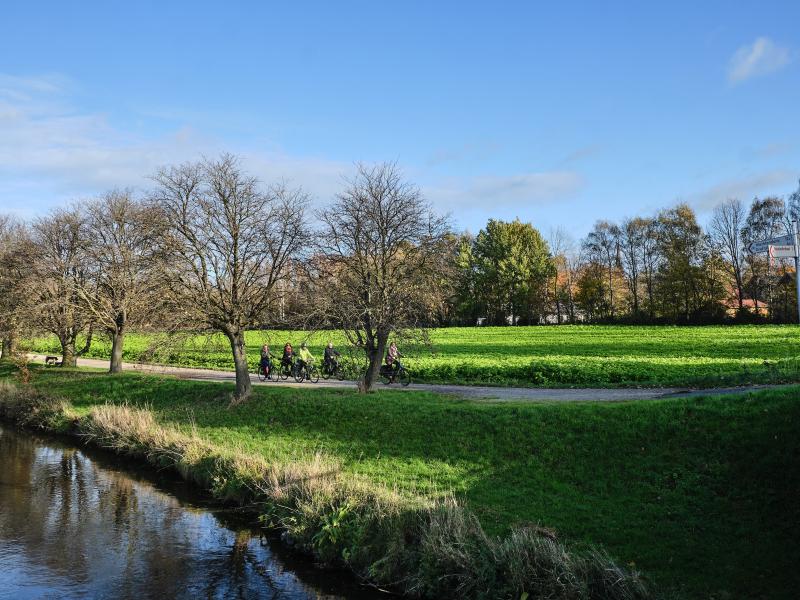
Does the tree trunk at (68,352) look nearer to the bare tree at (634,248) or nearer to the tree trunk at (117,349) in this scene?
the tree trunk at (117,349)

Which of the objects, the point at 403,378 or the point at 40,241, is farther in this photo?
the point at 40,241

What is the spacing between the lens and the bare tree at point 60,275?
28.2 meters

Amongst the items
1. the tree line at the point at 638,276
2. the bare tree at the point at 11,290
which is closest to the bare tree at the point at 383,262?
the bare tree at the point at 11,290

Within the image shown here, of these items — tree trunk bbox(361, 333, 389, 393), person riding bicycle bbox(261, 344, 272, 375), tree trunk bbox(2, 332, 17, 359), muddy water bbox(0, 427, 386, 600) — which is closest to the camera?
muddy water bbox(0, 427, 386, 600)

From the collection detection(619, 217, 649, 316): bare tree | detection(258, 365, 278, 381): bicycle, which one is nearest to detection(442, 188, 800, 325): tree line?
detection(619, 217, 649, 316): bare tree

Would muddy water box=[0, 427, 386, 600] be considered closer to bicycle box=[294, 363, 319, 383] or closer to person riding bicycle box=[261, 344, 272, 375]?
bicycle box=[294, 363, 319, 383]

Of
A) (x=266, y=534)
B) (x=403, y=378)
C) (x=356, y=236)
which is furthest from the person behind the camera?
(x=403, y=378)

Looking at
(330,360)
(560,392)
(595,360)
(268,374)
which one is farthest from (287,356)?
(595,360)

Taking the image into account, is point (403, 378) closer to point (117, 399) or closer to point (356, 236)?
point (356, 236)

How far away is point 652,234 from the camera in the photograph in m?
70.9

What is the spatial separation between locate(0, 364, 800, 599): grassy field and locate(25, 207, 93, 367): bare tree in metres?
12.6

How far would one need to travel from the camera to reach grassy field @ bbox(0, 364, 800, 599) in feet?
31.1

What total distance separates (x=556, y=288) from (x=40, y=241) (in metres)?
60.3

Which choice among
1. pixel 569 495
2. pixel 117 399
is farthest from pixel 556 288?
pixel 569 495
